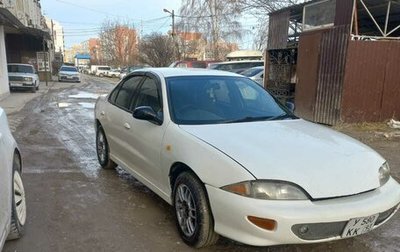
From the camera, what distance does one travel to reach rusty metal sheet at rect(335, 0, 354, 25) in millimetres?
10180

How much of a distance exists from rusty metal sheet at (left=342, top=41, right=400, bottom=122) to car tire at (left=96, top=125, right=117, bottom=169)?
22.4ft

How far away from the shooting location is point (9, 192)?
3.13 m

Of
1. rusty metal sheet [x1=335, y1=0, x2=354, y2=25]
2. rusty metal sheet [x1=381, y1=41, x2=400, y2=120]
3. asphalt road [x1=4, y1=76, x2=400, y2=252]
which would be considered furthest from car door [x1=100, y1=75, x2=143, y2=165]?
rusty metal sheet [x1=381, y1=41, x2=400, y2=120]

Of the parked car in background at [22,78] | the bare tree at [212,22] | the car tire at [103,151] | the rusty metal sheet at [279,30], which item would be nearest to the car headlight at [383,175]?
the car tire at [103,151]

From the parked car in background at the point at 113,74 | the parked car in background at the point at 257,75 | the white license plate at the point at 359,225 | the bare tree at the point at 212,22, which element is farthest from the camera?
the parked car in background at the point at 113,74

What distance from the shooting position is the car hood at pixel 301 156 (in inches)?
114

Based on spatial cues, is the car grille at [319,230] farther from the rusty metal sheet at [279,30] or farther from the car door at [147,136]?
the rusty metal sheet at [279,30]

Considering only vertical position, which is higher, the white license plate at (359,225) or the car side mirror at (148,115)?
the car side mirror at (148,115)

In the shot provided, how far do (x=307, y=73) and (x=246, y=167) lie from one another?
9016 mm

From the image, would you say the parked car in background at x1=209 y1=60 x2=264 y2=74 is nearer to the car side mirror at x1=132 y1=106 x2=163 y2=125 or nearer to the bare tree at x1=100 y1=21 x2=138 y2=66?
the car side mirror at x1=132 y1=106 x2=163 y2=125

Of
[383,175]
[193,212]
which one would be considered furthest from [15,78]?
[383,175]

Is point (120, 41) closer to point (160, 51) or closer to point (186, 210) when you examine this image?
point (160, 51)

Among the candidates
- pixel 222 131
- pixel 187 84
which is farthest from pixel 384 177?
pixel 187 84

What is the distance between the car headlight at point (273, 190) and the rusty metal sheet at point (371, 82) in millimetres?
8002
